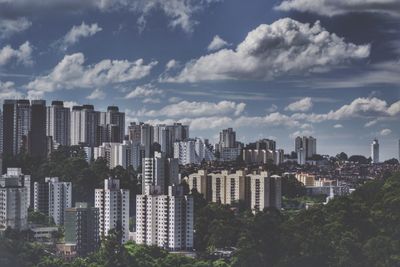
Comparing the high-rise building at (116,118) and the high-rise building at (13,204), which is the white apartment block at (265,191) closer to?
the high-rise building at (116,118)

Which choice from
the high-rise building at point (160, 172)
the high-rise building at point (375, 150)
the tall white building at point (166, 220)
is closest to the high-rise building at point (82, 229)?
the tall white building at point (166, 220)

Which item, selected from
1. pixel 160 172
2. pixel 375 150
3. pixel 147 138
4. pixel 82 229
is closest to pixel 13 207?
pixel 82 229

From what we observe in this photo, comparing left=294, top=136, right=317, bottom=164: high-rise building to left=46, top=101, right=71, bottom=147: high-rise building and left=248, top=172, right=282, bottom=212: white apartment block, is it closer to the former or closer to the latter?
left=248, top=172, right=282, bottom=212: white apartment block

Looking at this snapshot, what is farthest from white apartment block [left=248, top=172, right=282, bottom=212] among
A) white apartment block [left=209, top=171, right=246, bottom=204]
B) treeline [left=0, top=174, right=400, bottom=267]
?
treeline [left=0, top=174, right=400, bottom=267]

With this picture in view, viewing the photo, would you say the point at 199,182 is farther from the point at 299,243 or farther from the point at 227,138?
the point at 299,243

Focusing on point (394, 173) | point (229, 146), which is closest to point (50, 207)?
point (229, 146)

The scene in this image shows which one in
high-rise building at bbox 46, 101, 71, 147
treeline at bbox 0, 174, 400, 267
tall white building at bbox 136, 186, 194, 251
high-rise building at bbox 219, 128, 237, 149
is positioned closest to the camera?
treeline at bbox 0, 174, 400, 267
